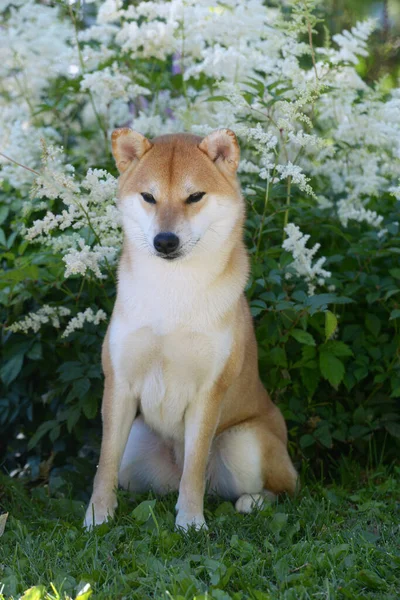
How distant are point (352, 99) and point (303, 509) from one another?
8.02 ft

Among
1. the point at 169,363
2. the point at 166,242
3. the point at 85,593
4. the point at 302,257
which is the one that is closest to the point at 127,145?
the point at 166,242

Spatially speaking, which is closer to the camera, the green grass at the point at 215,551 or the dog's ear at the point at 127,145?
the green grass at the point at 215,551

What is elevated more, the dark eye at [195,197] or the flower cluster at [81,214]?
the dark eye at [195,197]

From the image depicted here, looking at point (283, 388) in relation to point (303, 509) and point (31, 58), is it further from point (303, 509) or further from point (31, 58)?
point (31, 58)

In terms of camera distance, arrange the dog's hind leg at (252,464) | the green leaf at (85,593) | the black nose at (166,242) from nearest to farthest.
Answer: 1. the green leaf at (85,593)
2. the black nose at (166,242)
3. the dog's hind leg at (252,464)

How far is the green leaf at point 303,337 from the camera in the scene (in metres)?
4.35

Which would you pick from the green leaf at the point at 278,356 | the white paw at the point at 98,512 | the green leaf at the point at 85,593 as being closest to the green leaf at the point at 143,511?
the white paw at the point at 98,512

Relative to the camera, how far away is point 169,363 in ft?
12.4

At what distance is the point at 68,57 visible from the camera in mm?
5137

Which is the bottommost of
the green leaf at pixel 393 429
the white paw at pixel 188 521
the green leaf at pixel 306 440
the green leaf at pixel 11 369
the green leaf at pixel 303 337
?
the green leaf at pixel 306 440

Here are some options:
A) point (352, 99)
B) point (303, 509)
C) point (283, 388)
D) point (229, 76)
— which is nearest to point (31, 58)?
point (229, 76)

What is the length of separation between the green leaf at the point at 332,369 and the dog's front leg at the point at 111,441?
1.06 meters

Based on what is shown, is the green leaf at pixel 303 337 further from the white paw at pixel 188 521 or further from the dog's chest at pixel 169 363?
the white paw at pixel 188 521

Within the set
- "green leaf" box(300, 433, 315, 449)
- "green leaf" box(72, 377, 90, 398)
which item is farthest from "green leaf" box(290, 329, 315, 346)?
"green leaf" box(72, 377, 90, 398)
